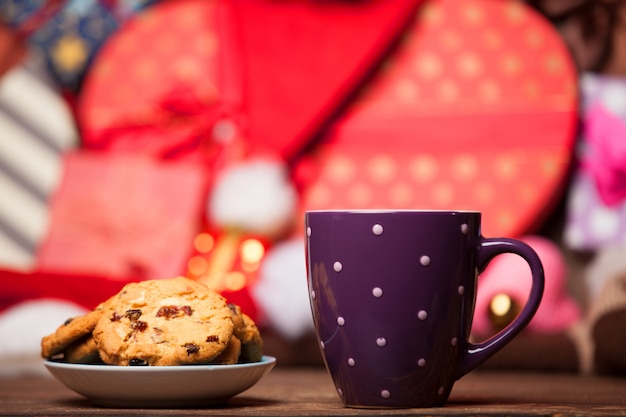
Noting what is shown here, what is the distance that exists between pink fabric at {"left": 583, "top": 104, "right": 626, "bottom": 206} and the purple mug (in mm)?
815

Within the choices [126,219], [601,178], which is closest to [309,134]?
[126,219]

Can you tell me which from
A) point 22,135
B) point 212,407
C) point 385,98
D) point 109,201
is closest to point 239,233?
point 109,201

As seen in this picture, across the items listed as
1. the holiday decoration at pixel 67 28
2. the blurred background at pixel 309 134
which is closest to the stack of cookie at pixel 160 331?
the blurred background at pixel 309 134

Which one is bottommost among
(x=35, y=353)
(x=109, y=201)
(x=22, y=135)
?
(x=35, y=353)

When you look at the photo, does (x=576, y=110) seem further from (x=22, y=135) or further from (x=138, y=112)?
(x=22, y=135)

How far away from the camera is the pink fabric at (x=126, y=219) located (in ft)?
4.50

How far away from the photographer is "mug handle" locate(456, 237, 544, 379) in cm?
57

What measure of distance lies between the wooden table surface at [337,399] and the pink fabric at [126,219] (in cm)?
48

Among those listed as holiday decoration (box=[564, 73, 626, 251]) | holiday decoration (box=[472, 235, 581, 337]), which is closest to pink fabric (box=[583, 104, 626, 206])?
holiday decoration (box=[564, 73, 626, 251])

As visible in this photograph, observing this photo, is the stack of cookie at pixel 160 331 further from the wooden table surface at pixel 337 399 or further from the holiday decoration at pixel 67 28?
the holiday decoration at pixel 67 28

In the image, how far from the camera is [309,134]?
1426mm

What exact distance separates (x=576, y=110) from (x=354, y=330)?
91 centimetres

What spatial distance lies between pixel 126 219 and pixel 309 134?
0.31 meters

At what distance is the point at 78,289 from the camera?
1.11 m
